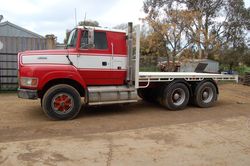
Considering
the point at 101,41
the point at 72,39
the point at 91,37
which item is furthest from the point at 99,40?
the point at 72,39

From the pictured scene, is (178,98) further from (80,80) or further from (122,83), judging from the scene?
(80,80)

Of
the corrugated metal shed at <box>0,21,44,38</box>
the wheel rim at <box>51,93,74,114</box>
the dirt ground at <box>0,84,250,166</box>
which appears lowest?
the dirt ground at <box>0,84,250,166</box>

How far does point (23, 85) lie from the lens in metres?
7.23

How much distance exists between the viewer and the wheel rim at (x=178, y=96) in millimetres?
9109

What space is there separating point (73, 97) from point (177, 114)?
3.26 metres

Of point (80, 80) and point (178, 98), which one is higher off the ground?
point (80, 80)

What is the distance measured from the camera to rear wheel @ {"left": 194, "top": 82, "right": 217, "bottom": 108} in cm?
959

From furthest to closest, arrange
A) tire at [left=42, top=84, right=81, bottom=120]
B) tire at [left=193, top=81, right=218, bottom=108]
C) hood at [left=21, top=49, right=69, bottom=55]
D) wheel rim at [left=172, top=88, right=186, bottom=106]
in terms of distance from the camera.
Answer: tire at [left=193, top=81, right=218, bottom=108], wheel rim at [left=172, top=88, right=186, bottom=106], hood at [left=21, top=49, right=69, bottom=55], tire at [left=42, top=84, right=81, bottom=120]

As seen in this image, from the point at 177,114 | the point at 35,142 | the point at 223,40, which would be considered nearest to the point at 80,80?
the point at 35,142

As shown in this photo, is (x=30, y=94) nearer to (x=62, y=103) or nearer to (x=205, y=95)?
(x=62, y=103)

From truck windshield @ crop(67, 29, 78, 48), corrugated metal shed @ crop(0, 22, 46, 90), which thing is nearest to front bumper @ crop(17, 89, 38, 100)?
truck windshield @ crop(67, 29, 78, 48)

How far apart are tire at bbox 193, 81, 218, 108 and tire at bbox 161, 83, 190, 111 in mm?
464

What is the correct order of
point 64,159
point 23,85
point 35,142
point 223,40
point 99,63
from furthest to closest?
point 223,40, point 99,63, point 23,85, point 35,142, point 64,159

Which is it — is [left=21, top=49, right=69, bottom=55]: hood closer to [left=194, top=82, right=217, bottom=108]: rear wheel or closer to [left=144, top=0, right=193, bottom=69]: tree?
[left=194, top=82, right=217, bottom=108]: rear wheel
